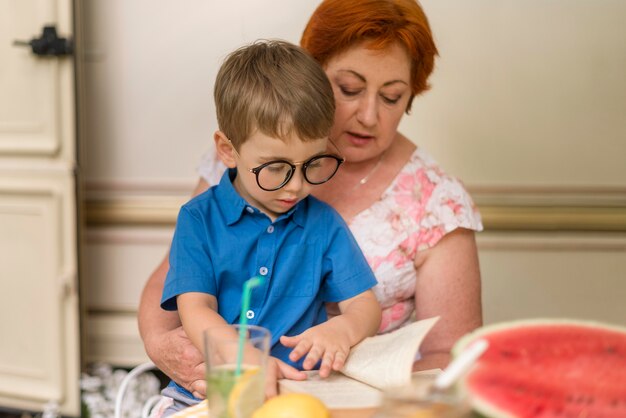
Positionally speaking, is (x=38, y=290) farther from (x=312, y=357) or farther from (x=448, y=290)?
(x=312, y=357)

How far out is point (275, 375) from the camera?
45.8 inches

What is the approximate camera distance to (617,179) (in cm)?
310

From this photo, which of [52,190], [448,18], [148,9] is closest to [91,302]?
[52,190]

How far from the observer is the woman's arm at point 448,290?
68.7 inches

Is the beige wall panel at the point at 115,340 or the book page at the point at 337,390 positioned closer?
the book page at the point at 337,390

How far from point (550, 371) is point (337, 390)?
0.33m

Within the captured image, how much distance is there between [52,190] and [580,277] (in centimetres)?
214

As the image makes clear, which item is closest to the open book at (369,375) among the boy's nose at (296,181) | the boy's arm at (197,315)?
the boy's arm at (197,315)

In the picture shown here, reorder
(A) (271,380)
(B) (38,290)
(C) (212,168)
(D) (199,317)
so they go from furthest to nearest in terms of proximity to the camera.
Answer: (B) (38,290) → (C) (212,168) → (D) (199,317) → (A) (271,380)

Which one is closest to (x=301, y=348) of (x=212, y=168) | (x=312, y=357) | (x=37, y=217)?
(x=312, y=357)

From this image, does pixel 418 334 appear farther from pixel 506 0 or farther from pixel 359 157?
pixel 506 0

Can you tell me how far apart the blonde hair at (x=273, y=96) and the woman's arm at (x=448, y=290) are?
1.62 feet

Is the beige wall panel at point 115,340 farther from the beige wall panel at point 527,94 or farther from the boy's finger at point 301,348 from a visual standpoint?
the boy's finger at point 301,348

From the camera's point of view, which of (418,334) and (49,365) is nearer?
(418,334)
